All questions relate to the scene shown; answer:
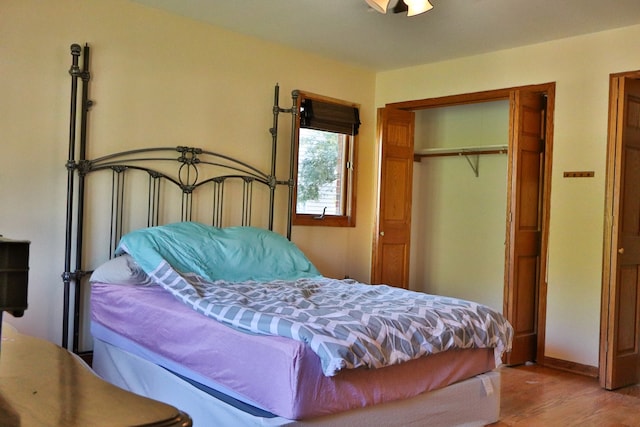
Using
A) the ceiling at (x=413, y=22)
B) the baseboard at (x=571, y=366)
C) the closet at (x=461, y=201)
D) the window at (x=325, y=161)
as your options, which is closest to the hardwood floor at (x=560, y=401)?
the baseboard at (x=571, y=366)

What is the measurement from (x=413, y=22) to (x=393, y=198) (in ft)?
5.41

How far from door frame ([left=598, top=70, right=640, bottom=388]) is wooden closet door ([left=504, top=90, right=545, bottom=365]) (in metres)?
0.64

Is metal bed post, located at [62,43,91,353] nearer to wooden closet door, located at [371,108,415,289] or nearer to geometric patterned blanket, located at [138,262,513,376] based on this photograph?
geometric patterned blanket, located at [138,262,513,376]

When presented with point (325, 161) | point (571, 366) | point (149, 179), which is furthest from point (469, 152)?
point (149, 179)

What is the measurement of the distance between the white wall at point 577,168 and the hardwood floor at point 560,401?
0.30 meters

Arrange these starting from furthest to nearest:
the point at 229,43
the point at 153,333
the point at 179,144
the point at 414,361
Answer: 1. the point at 229,43
2. the point at 179,144
3. the point at 153,333
4. the point at 414,361

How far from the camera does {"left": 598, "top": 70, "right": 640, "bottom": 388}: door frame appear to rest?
3.72 metres

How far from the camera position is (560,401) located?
344 cm

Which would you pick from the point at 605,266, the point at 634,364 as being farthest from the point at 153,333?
the point at 634,364

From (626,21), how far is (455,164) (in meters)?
2.30

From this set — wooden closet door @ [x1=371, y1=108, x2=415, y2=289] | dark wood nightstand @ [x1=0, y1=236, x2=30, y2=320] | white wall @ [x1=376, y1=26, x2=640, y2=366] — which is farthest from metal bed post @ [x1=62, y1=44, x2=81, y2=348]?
white wall @ [x1=376, y1=26, x2=640, y2=366]

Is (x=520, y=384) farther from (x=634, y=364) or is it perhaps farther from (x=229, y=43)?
(x=229, y=43)

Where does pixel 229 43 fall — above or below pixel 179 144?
above

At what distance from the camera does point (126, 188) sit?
3.78 meters
